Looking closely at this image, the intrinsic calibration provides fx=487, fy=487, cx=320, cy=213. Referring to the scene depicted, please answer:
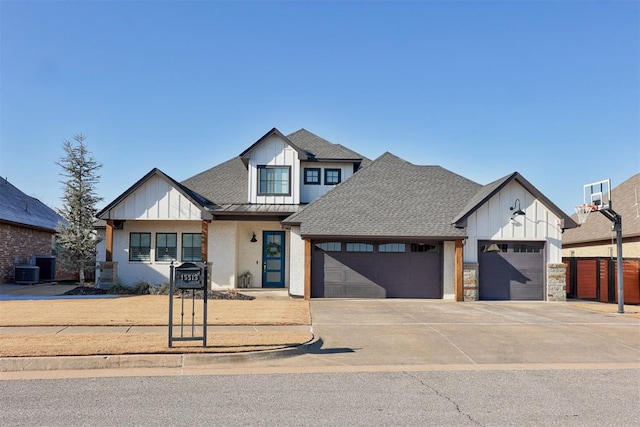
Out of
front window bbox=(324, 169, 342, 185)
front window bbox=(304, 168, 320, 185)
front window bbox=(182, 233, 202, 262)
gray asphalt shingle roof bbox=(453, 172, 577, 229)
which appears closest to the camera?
gray asphalt shingle roof bbox=(453, 172, 577, 229)

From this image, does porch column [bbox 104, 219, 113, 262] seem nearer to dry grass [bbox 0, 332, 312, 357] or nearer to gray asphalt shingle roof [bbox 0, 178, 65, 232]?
gray asphalt shingle roof [bbox 0, 178, 65, 232]

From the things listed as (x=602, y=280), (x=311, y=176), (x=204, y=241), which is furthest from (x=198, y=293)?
(x=602, y=280)

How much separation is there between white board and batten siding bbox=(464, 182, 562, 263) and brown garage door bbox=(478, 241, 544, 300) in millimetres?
327

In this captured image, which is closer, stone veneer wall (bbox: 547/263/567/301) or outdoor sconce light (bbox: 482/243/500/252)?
stone veneer wall (bbox: 547/263/567/301)

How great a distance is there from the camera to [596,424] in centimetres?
592

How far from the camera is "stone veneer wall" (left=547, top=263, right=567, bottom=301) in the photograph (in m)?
19.5

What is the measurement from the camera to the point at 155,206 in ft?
68.5

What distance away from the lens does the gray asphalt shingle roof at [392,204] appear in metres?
19.1

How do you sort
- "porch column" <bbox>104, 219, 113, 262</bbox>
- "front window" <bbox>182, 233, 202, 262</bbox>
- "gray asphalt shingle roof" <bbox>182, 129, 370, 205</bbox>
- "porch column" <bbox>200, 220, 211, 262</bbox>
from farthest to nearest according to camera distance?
1. "gray asphalt shingle roof" <bbox>182, 129, 370, 205</bbox>
2. "front window" <bbox>182, 233, 202, 262</bbox>
3. "porch column" <bbox>200, 220, 211, 262</bbox>
4. "porch column" <bbox>104, 219, 113, 262</bbox>

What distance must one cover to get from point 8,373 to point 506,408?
7804 mm

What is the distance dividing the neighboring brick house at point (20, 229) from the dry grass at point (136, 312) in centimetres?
976

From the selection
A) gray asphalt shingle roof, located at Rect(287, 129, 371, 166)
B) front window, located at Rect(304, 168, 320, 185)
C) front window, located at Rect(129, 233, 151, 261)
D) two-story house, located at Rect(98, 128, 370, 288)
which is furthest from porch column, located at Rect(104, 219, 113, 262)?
gray asphalt shingle roof, located at Rect(287, 129, 371, 166)

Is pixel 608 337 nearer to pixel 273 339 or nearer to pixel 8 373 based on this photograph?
pixel 273 339

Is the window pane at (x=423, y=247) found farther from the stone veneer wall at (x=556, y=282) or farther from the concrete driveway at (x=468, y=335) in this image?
the stone veneer wall at (x=556, y=282)
